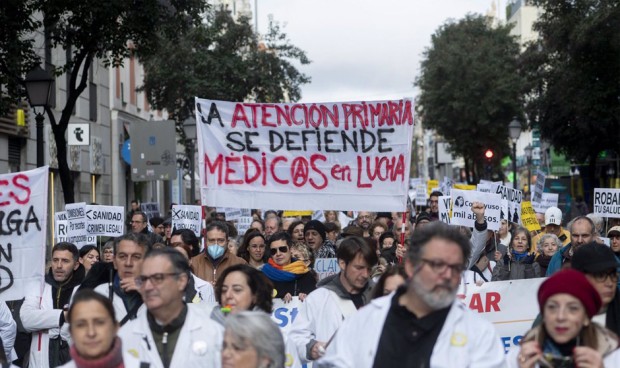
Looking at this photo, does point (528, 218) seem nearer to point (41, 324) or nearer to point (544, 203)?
point (544, 203)

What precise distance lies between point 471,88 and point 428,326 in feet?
172

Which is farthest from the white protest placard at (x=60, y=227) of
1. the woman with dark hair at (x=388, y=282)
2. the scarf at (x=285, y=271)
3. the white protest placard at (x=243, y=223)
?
the woman with dark hair at (x=388, y=282)

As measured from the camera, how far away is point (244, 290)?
6414mm

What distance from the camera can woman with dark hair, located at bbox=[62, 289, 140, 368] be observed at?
5082 mm

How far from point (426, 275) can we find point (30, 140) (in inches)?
963

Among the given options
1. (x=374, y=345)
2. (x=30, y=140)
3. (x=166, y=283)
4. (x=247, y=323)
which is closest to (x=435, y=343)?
(x=374, y=345)

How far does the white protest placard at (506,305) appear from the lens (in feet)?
33.1

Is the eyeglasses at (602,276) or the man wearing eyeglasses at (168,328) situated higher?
the eyeglasses at (602,276)

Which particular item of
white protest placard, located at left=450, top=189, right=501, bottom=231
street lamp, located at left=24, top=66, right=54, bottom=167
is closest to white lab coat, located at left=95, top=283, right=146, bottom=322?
white protest placard, located at left=450, top=189, right=501, bottom=231

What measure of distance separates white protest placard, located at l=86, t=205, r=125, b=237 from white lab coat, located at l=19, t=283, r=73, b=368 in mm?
5912

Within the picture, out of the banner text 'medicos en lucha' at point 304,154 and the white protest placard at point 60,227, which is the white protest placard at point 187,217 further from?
the banner text 'medicos en lucha' at point 304,154

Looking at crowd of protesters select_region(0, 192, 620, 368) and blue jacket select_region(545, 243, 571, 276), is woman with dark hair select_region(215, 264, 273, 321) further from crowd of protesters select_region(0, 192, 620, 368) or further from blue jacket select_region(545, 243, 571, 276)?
blue jacket select_region(545, 243, 571, 276)

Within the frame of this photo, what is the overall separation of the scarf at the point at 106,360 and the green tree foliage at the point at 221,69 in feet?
113

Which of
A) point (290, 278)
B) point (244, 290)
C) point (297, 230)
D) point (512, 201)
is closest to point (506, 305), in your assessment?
point (290, 278)
